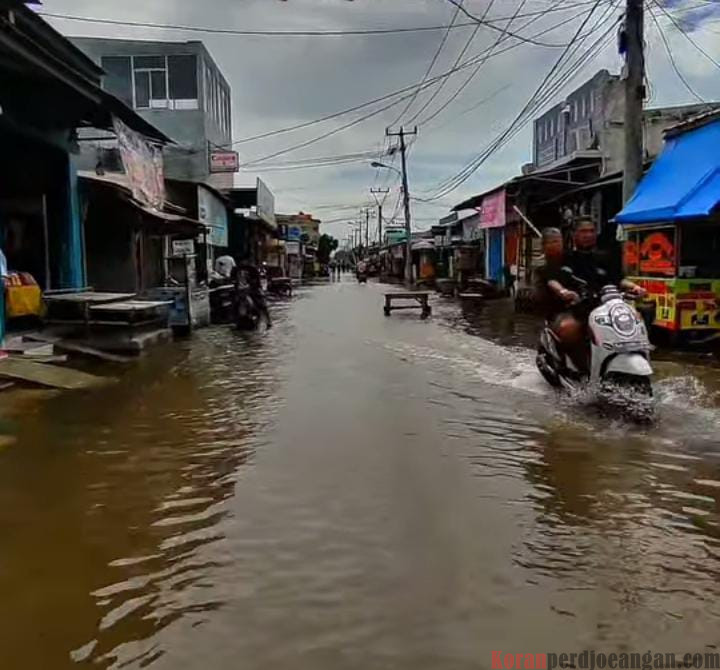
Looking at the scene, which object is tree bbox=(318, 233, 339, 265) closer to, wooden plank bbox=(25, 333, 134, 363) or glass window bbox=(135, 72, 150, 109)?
glass window bbox=(135, 72, 150, 109)

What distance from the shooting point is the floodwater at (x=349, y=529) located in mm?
3285

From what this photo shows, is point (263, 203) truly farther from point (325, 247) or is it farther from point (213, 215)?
point (325, 247)

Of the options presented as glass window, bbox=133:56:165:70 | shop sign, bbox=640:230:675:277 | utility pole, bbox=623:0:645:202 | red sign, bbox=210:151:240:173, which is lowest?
shop sign, bbox=640:230:675:277

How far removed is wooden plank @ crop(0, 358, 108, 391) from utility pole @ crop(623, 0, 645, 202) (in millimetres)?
9136

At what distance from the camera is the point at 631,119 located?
13336mm

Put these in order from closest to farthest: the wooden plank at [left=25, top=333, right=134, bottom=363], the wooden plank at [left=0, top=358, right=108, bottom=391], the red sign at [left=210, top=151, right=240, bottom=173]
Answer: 1. the wooden plank at [left=0, top=358, right=108, bottom=391]
2. the wooden plank at [left=25, top=333, right=134, bottom=363]
3. the red sign at [left=210, top=151, right=240, bottom=173]

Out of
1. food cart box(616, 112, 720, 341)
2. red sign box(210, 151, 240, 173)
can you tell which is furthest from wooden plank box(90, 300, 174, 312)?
red sign box(210, 151, 240, 173)

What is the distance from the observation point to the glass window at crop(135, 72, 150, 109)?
36.6 m

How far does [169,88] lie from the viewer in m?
36.8

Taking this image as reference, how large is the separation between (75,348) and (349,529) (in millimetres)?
8591

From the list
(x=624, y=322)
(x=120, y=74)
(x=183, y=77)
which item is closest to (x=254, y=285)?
(x=624, y=322)

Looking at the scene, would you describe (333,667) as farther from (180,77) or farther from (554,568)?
(180,77)

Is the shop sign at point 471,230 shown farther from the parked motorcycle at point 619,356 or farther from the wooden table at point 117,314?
the parked motorcycle at point 619,356

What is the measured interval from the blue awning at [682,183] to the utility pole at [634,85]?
572 millimetres
